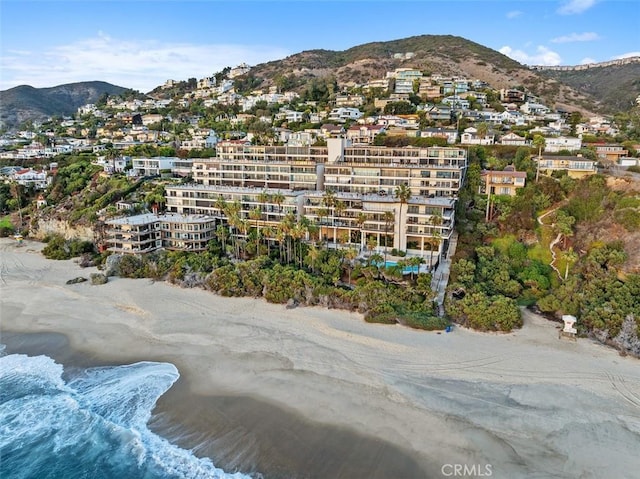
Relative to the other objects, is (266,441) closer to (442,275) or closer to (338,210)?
(442,275)

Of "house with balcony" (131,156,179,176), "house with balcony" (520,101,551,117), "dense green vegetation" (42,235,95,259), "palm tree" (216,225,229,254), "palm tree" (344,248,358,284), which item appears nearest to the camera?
"palm tree" (344,248,358,284)

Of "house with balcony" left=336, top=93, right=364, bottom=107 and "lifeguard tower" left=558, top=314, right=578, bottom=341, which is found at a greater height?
"house with balcony" left=336, top=93, right=364, bottom=107

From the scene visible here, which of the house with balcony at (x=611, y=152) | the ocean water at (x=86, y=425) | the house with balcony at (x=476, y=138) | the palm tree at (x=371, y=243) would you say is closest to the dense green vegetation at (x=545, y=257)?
the palm tree at (x=371, y=243)

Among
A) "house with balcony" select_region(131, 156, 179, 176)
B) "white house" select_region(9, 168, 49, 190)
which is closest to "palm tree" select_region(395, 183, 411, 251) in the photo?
"house with balcony" select_region(131, 156, 179, 176)

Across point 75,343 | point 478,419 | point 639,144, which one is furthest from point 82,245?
point 639,144

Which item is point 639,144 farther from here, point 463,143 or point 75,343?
point 75,343

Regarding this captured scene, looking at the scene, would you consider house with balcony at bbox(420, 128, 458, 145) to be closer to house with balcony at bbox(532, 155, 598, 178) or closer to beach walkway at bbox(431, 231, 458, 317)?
house with balcony at bbox(532, 155, 598, 178)

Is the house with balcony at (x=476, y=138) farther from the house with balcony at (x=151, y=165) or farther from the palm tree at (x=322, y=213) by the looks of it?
the house with balcony at (x=151, y=165)
